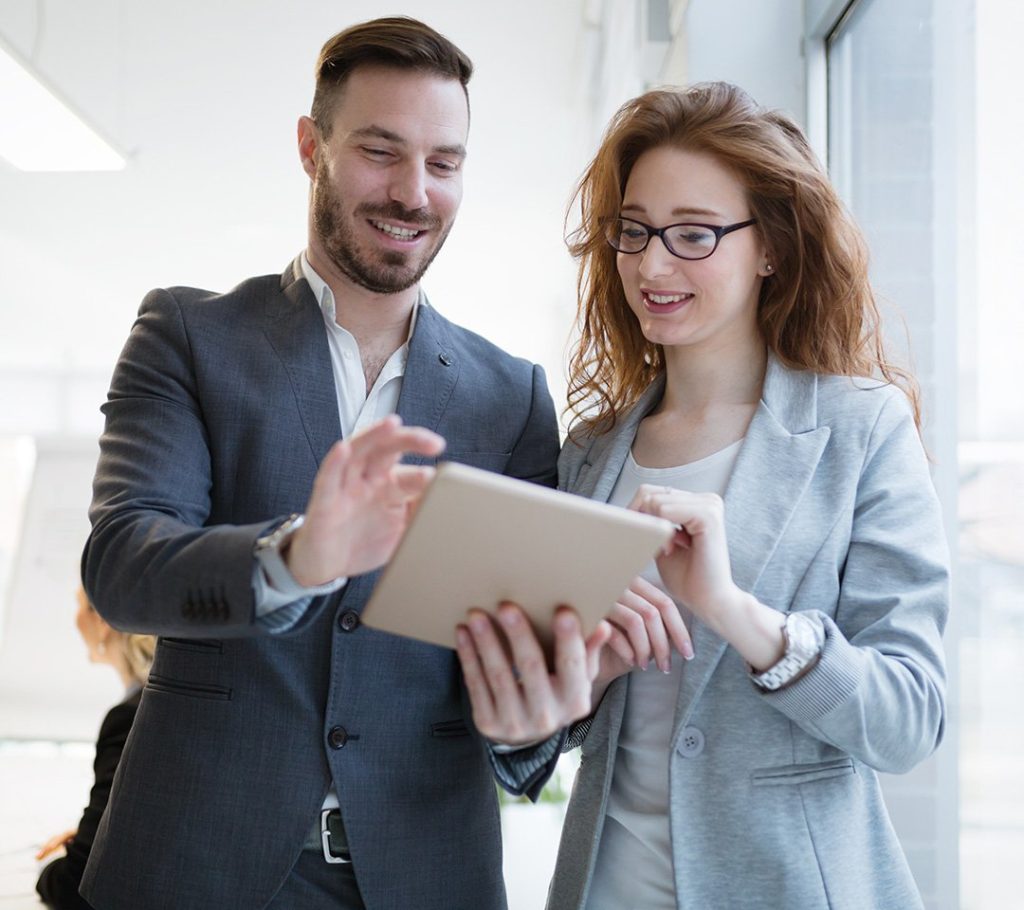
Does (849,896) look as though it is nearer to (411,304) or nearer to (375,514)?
(375,514)

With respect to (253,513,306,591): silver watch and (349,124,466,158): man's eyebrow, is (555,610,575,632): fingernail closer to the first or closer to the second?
(253,513,306,591): silver watch

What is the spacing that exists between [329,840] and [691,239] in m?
0.98

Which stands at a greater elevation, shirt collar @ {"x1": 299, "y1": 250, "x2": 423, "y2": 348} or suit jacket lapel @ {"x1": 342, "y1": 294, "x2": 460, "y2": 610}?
shirt collar @ {"x1": 299, "y1": 250, "x2": 423, "y2": 348}

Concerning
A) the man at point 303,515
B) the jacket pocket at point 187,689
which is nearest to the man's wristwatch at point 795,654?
the man at point 303,515

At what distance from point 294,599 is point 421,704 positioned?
0.44 m

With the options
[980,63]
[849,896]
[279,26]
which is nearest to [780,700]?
[849,896]

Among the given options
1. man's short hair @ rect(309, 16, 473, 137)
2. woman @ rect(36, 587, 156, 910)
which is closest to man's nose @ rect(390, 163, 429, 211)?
man's short hair @ rect(309, 16, 473, 137)

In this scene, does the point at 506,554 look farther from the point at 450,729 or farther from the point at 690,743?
the point at 450,729

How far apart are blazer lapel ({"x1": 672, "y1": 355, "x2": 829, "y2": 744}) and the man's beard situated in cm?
57

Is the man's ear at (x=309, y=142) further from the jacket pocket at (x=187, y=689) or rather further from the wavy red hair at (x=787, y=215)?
the jacket pocket at (x=187, y=689)

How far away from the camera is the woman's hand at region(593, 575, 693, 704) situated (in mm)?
1394

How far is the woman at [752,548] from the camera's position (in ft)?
4.37

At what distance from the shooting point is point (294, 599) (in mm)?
1241

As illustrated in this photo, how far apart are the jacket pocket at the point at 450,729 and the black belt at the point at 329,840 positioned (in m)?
0.18
